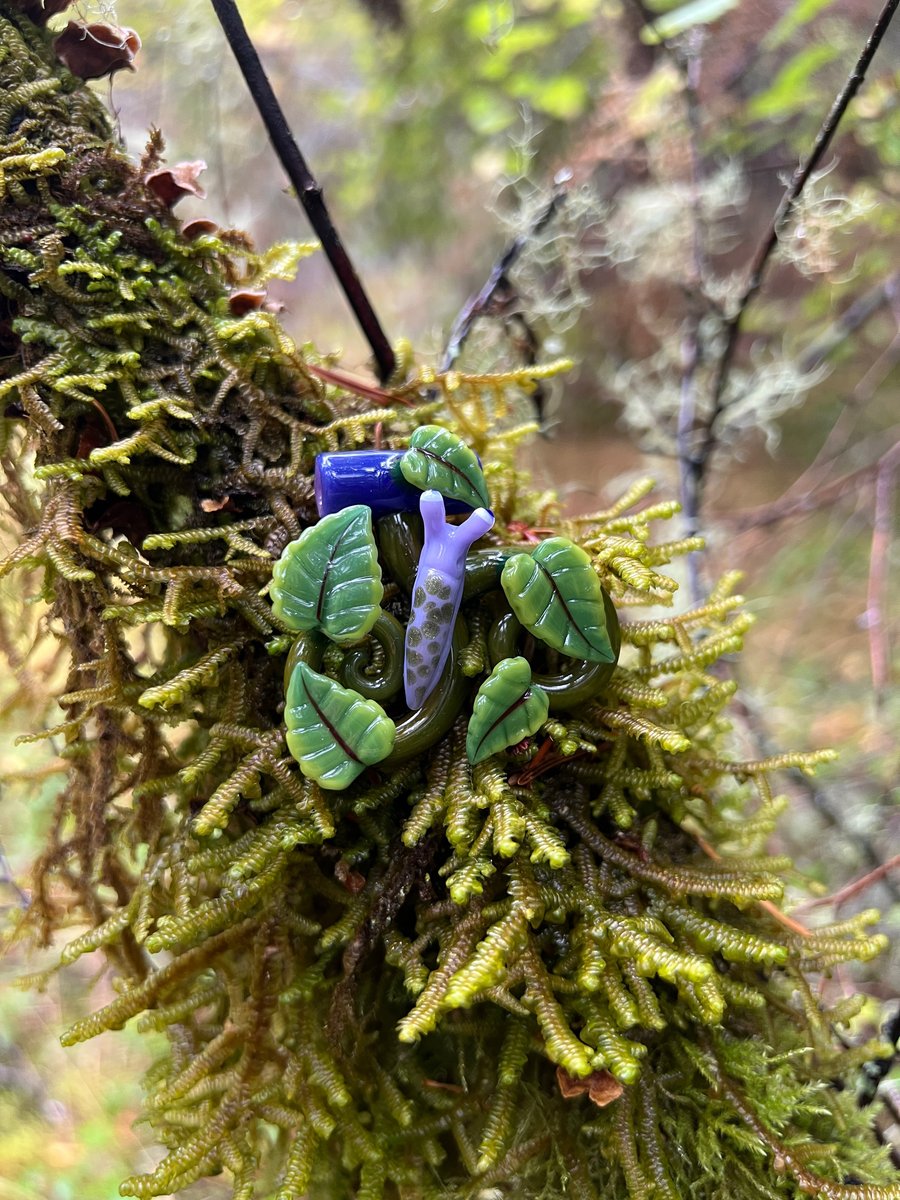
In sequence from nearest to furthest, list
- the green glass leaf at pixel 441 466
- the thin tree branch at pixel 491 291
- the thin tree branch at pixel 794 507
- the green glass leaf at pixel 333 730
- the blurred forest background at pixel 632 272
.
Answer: the green glass leaf at pixel 333 730
the green glass leaf at pixel 441 466
the thin tree branch at pixel 491 291
the blurred forest background at pixel 632 272
the thin tree branch at pixel 794 507

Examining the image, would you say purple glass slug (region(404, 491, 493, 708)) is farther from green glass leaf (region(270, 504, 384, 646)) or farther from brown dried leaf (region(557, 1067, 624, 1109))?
brown dried leaf (region(557, 1067, 624, 1109))

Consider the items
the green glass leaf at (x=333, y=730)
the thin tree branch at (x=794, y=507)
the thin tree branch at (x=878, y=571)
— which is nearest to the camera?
the green glass leaf at (x=333, y=730)

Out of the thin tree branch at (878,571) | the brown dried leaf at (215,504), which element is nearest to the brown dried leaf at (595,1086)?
the brown dried leaf at (215,504)

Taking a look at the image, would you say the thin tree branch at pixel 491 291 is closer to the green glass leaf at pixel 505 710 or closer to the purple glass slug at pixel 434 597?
the purple glass slug at pixel 434 597

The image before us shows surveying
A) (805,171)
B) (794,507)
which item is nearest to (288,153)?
(805,171)

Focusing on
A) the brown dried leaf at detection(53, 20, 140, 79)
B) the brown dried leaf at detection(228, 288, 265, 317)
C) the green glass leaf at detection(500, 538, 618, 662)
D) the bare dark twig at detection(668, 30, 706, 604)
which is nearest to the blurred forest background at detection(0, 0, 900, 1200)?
the bare dark twig at detection(668, 30, 706, 604)

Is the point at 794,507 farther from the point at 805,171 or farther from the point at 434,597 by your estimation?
the point at 434,597
